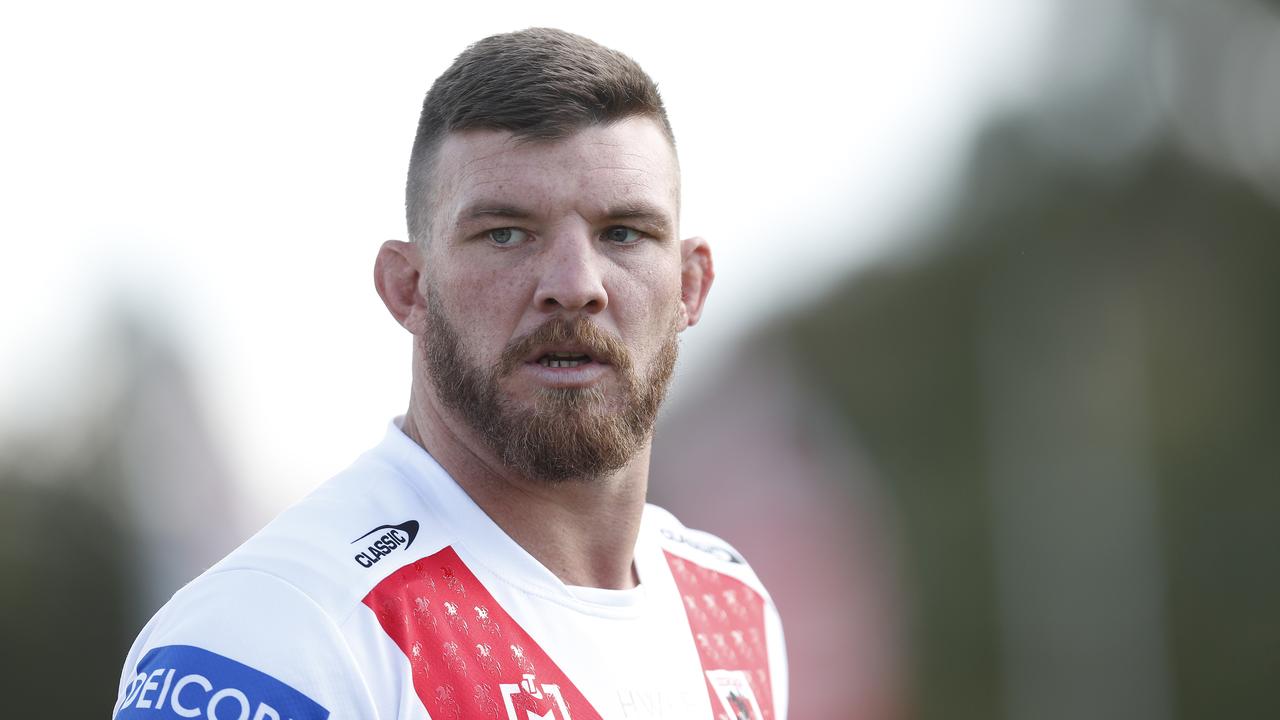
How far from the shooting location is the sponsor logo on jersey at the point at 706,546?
365cm

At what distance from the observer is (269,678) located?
229 centimetres

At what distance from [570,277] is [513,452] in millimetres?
382

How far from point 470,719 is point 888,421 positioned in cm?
2664

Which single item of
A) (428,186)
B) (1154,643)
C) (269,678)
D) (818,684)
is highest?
(428,186)

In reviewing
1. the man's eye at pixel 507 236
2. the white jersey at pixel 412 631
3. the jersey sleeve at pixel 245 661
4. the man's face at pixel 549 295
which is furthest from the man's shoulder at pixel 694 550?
the jersey sleeve at pixel 245 661

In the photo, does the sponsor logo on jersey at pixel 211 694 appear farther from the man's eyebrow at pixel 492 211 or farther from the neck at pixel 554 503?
the man's eyebrow at pixel 492 211

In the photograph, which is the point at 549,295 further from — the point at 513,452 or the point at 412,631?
the point at 412,631

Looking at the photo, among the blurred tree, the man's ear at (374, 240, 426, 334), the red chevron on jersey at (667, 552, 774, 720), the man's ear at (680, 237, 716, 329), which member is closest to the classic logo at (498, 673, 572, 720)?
the red chevron on jersey at (667, 552, 774, 720)

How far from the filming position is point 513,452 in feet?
9.28

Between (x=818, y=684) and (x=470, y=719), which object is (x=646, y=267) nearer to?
(x=470, y=719)

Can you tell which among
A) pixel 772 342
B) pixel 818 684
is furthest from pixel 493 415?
pixel 772 342

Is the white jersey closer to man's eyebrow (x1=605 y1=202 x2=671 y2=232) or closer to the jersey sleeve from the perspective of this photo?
the jersey sleeve

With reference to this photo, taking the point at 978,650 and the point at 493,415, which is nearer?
the point at 493,415

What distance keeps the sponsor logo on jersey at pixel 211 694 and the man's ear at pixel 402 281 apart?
96cm
